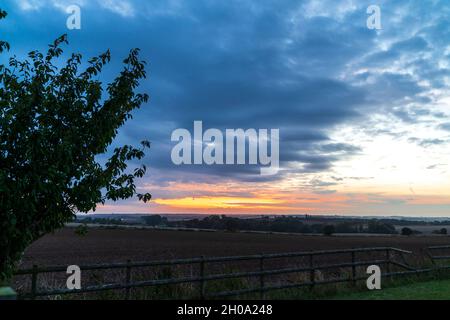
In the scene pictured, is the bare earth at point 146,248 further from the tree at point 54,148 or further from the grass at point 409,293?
the tree at point 54,148

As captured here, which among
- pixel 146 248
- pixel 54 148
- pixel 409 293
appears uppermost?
pixel 54 148

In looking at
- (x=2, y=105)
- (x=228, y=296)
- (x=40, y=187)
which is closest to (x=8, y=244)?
(x=40, y=187)

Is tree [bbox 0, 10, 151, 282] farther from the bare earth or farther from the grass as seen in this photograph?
the bare earth

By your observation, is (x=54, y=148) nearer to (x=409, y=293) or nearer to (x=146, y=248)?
(x=409, y=293)

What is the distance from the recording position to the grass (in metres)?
12.4

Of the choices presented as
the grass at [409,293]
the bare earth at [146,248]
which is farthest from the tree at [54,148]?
the bare earth at [146,248]

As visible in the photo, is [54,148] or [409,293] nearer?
[54,148]

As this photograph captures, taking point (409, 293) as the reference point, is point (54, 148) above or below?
above

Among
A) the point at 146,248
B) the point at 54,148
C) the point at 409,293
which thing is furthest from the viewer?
the point at 146,248

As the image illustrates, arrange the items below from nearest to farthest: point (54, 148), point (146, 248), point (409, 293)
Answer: point (54, 148), point (409, 293), point (146, 248)

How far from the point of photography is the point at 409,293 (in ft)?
43.2

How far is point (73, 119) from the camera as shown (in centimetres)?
805

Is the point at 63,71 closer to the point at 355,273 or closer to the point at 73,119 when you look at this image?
the point at 73,119

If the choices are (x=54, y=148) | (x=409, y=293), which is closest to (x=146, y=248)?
(x=409, y=293)
